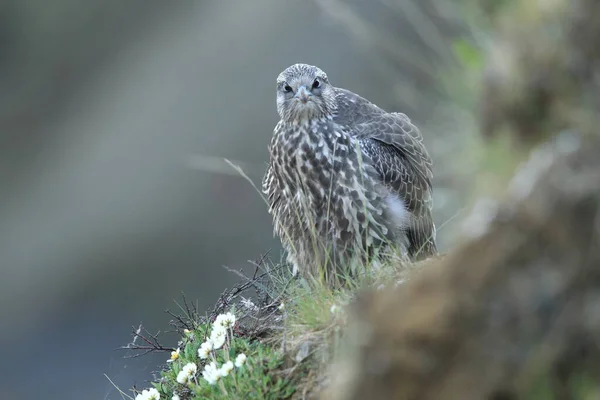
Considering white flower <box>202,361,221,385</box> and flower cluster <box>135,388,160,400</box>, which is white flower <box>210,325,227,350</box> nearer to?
white flower <box>202,361,221,385</box>

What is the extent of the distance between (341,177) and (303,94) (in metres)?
0.67

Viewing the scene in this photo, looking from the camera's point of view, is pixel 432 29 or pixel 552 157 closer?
pixel 552 157

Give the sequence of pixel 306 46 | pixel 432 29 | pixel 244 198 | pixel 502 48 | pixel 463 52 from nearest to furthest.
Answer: pixel 502 48, pixel 463 52, pixel 432 29, pixel 244 198, pixel 306 46

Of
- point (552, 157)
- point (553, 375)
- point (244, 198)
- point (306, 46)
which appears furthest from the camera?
point (306, 46)

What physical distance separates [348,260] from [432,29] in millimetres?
1511

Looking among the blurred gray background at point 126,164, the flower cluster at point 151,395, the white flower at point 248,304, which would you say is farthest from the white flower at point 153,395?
the blurred gray background at point 126,164

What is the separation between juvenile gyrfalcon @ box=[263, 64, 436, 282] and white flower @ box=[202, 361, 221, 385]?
167cm

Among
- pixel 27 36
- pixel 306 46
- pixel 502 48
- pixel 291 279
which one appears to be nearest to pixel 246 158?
pixel 306 46

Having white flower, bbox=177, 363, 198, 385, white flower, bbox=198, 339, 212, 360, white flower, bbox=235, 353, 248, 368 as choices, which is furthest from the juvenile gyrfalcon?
white flower, bbox=235, 353, 248, 368

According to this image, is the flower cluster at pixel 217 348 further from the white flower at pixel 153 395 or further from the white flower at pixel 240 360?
the white flower at pixel 153 395

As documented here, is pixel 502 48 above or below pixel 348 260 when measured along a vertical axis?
below

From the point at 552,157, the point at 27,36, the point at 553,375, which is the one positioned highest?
the point at 27,36

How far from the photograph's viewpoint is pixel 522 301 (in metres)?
2.38

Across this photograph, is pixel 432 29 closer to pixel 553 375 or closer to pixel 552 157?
pixel 552 157
